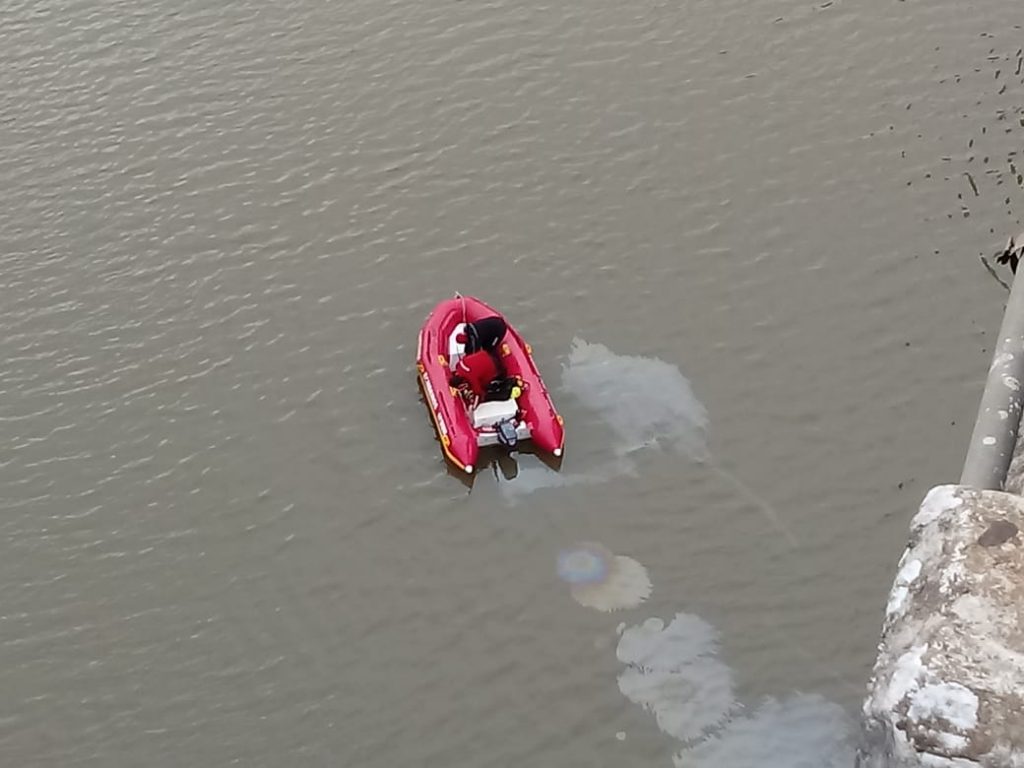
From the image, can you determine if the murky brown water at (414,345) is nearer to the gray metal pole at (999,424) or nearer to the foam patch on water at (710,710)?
the foam patch on water at (710,710)

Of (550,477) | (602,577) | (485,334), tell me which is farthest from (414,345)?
(602,577)

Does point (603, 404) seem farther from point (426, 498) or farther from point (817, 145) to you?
point (817, 145)

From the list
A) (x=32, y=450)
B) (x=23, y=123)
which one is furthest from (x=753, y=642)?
(x=23, y=123)

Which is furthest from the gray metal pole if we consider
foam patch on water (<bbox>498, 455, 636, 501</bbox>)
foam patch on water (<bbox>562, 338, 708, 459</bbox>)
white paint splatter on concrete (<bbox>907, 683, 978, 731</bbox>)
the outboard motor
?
the outboard motor

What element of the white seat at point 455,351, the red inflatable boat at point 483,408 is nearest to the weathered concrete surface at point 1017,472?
the red inflatable boat at point 483,408

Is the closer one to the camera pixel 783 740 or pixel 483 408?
pixel 783 740

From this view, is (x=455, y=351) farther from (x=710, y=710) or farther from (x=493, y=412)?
(x=710, y=710)
